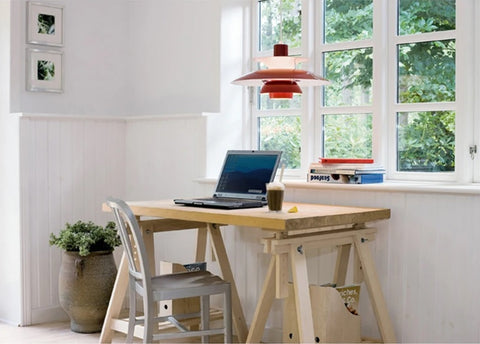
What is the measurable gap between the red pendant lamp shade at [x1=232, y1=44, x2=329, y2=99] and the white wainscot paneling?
60.7 inches

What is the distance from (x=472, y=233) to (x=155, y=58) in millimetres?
2330

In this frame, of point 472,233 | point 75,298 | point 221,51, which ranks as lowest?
point 75,298

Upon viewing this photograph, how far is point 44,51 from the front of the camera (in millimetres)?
4516

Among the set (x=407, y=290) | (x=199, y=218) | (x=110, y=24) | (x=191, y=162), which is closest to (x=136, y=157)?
(x=191, y=162)

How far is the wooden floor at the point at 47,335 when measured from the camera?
4.14m

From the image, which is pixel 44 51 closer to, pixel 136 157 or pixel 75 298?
pixel 136 157

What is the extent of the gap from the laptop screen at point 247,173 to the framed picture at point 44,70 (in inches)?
50.9

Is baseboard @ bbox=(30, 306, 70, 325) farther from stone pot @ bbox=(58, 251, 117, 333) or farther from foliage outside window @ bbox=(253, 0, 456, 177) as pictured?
foliage outside window @ bbox=(253, 0, 456, 177)

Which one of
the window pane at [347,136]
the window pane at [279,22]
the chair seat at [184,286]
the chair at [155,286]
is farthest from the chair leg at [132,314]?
the window pane at [279,22]

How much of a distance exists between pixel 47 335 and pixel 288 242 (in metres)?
1.79

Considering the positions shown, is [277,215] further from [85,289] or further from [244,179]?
[85,289]

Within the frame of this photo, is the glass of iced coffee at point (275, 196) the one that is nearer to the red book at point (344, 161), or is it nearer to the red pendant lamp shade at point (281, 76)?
the red pendant lamp shade at point (281, 76)

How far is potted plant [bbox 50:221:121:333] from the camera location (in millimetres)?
4297

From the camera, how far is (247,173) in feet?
12.4
